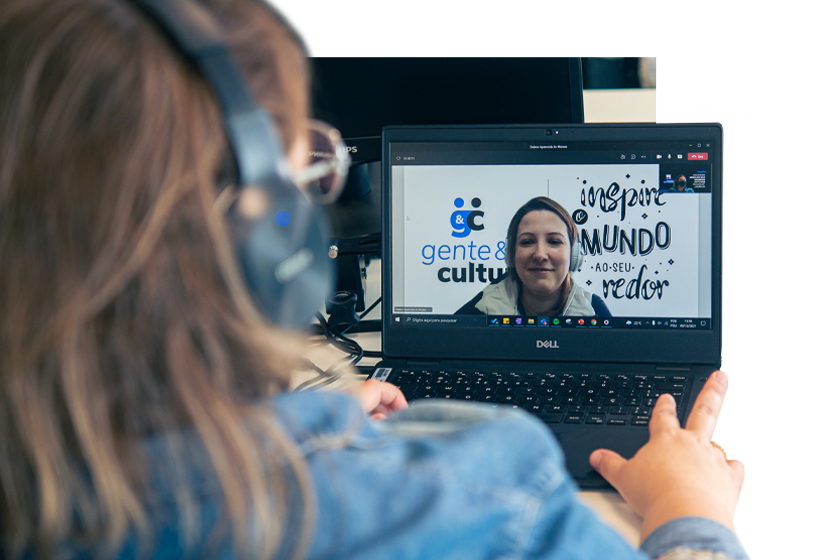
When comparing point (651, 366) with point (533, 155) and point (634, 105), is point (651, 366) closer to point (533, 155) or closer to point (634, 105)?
point (533, 155)

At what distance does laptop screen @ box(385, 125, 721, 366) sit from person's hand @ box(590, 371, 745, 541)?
0.25 m

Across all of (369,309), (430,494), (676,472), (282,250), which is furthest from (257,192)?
(369,309)

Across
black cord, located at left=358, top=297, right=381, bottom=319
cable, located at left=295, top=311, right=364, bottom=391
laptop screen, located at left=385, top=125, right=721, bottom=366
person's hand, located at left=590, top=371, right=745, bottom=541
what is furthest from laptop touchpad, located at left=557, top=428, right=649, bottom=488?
black cord, located at left=358, top=297, right=381, bottom=319

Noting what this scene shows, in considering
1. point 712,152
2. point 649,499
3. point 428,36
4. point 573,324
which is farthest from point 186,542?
point 428,36

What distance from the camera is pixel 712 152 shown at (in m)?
0.95

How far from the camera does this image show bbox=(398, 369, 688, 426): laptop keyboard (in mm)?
792

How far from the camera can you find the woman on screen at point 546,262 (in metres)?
0.98

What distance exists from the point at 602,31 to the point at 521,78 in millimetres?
169

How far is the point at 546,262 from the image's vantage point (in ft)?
3.21

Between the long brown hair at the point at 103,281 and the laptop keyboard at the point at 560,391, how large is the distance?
542mm

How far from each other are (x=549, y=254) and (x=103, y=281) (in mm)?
759

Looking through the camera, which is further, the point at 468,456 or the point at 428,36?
the point at 428,36

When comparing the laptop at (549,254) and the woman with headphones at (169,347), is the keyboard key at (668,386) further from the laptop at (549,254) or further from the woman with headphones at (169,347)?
the woman with headphones at (169,347)

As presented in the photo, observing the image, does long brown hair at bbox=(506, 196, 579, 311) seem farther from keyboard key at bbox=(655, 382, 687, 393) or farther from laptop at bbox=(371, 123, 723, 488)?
keyboard key at bbox=(655, 382, 687, 393)
